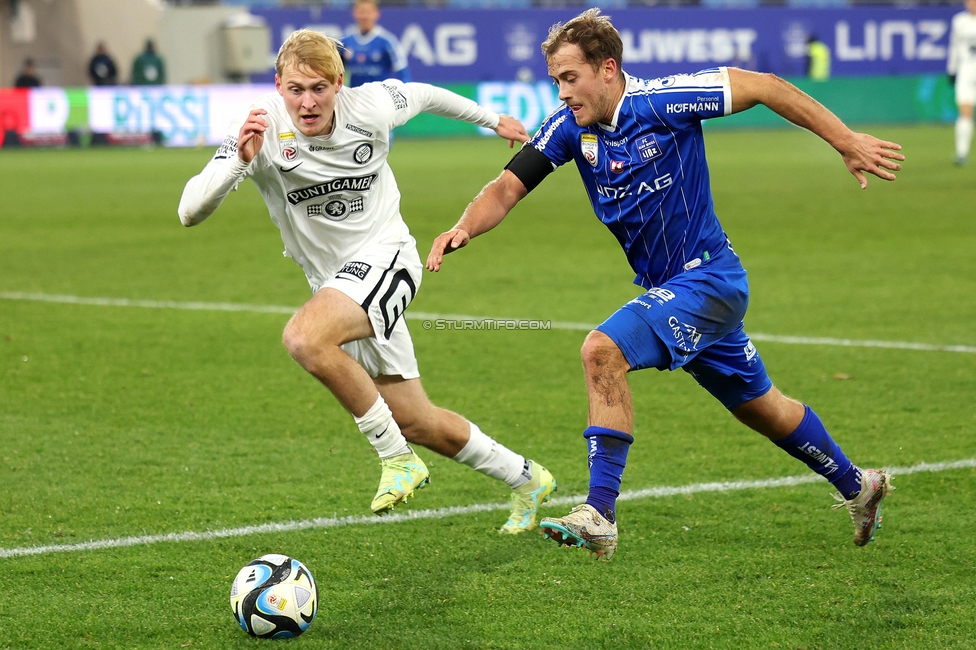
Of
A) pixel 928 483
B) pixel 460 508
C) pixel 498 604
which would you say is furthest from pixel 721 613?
pixel 928 483

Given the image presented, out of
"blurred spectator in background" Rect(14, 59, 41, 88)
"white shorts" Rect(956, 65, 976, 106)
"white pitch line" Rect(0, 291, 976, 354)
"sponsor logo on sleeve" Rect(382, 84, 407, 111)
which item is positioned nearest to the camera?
"sponsor logo on sleeve" Rect(382, 84, 407, 111)

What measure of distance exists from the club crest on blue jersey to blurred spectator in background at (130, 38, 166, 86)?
30783 millimetres

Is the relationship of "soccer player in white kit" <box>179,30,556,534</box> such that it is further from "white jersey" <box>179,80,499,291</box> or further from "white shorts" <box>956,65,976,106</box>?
"white shorts" <box>956,65,976,106</box>

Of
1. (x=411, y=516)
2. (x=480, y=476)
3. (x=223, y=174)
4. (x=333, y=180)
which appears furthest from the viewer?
(x=480, y=476)

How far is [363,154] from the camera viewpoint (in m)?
5.20

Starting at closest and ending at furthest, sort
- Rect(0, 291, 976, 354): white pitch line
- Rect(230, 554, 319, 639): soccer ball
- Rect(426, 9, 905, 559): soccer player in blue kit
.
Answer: Rect(230, 554, 319, 639): soccer ball, Rect(426, 9, 905, 559): soccer player in blue kit, Rect(0, 291, 976, 354): white pitch line

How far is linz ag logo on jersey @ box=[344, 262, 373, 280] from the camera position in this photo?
5.02m

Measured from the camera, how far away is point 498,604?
13.9ft

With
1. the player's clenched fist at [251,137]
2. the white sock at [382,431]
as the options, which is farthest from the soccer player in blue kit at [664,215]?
the player's clenched fist at [251,137]

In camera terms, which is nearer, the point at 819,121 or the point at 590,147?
the point at 819,121

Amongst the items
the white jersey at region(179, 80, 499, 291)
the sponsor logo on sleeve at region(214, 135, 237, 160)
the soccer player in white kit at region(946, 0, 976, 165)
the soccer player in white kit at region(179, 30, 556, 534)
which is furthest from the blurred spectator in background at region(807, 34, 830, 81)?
the sponsor logo on sleeve at region(214, 135, 237, 160)

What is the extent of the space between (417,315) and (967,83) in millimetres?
13352

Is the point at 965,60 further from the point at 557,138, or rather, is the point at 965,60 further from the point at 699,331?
the point at 699,331
